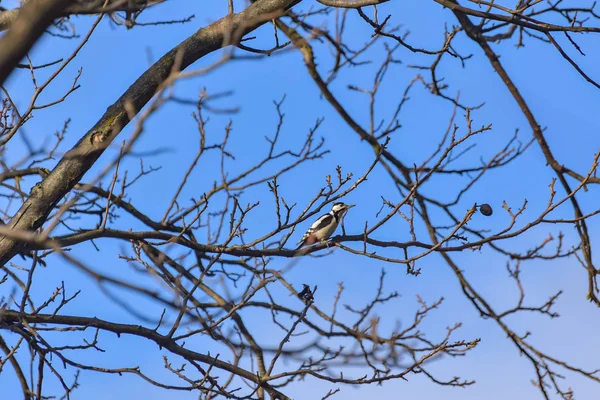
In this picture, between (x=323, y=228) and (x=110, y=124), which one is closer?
(x=110, y=124)

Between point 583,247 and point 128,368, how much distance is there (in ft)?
→ 12.5

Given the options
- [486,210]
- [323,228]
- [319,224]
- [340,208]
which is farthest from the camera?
[340,208]

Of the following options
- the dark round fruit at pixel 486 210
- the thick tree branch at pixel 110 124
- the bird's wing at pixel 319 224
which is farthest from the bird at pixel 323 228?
the thick tree branch at pixel 110 124

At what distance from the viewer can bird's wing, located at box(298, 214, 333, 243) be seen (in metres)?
8.43

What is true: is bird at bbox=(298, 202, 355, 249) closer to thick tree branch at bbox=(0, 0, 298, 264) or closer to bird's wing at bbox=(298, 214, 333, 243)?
bird's wing at bbox=(298, 214, 333, 243)

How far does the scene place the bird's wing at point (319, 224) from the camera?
27.7 feet

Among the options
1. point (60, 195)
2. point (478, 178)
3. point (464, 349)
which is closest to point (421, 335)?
point (464, 349)

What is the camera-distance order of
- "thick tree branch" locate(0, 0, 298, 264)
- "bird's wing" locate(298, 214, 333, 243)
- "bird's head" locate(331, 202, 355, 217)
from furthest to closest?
1. "bird's head" locate(331, 202, 355, 217)
2. "bird's wing" locate(298, 214, 333, 243)
3. "thick tree branch" locate(0, 0, 298, 264)

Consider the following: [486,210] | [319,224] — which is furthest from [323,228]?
[486,210]

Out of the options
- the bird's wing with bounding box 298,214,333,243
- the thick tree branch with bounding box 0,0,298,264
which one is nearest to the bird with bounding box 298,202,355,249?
the bird's wing with bounding box 298,214,333,243

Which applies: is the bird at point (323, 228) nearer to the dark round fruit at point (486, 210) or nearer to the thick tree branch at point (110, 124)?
the dark round fruit at point (486, 210)

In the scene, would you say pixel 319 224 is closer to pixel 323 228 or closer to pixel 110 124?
pixel 323 228

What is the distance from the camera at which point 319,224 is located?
8492 millimetres

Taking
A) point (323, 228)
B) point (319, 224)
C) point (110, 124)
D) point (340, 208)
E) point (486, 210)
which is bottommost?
point (110, 124)
